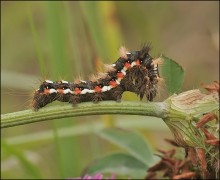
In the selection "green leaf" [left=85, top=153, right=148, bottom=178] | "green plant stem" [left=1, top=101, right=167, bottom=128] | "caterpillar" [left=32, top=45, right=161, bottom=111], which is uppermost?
"caterpillar" [left=32, top=45, right=161, bottom=111]

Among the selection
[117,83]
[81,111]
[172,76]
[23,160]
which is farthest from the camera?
[23,160]

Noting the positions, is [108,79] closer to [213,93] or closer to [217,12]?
[213,93]

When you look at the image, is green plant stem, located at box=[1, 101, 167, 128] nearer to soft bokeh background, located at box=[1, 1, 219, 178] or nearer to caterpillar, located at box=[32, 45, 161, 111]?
caterpillar, located at box=[32, 45, 161, 111]

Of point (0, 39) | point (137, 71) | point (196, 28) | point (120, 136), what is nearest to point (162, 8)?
point (196, 28)

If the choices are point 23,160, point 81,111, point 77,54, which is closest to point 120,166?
point 23,160

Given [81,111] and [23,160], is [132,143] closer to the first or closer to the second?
[23,160]

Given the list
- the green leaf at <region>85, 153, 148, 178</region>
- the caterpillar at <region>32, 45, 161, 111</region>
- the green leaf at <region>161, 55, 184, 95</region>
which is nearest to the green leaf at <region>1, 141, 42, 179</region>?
the green leaf at <region>85, 153, 148, 178</region>

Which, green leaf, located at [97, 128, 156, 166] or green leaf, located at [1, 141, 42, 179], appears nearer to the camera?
green leaf, located at [97, 128, 156, 166]
